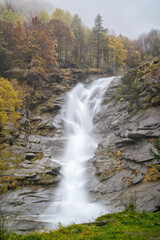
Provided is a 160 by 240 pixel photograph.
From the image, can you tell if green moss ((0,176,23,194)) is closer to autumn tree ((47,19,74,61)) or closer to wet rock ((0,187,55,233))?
wet rock ((0,187,55,233))

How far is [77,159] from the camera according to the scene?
16.3 m

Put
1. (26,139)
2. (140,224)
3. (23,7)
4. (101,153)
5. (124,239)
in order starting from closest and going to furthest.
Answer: (124,239) → (140,224) → (101,153) → (26,139) → (23,7)

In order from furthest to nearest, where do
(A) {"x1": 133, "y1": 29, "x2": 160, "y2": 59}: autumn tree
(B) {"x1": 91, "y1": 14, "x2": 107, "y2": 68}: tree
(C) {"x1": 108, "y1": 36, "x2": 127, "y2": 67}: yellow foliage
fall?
(B) {"x1": 91, "y1": 14, "x2": 107, "y2": 68}: tree < (A) {"x1": 133, "y1": 29, "x2": 160, "y2": 59}: autumn tree < (C) {"x1": 108, "y1": 36, "x2": 127, "y2": 67}: yellow foliage

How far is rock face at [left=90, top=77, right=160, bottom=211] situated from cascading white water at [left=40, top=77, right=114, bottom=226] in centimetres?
116

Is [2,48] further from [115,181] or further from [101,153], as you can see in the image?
[115,181]

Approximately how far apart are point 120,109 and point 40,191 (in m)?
14.0

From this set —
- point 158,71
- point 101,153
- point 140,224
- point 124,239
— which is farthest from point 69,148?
point 124,239

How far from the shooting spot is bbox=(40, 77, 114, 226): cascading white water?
327 inches

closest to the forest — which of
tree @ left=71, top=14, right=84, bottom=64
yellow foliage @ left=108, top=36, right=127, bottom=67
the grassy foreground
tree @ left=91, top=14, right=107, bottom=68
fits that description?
the grassy foreground

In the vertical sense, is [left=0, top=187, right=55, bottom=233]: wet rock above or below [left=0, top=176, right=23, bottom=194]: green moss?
below


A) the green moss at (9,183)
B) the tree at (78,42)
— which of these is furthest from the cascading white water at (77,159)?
the tree at (78,42)

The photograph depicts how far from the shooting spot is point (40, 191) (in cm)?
1054

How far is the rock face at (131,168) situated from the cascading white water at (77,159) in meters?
1.16

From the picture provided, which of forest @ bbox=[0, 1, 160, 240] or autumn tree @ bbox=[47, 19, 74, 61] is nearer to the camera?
forest @ bbox=[0, 1, 160, 240]
